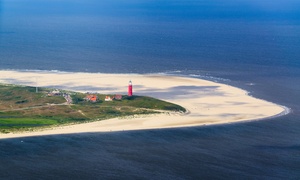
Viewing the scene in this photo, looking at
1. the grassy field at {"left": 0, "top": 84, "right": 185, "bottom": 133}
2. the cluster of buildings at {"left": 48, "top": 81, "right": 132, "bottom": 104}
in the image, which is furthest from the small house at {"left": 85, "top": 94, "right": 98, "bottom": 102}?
the grassy field at {"left": 0, "top": 84, "right": 185, "bottom": 133}

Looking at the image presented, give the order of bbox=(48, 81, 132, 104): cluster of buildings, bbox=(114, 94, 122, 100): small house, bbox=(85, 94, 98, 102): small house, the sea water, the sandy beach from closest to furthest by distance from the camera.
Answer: the sea water
the sandy beach
bbox=(85, 94, 98, 102): small house
bbox=(48, 81, 132, 104): cluster of buildings
bbox=(114, 94, 122, 100): small house

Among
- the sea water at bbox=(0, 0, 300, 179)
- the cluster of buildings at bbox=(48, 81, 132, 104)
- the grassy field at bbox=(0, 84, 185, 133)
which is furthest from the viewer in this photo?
the cluster of buildings at bbox=(48, 81, 132, 104)

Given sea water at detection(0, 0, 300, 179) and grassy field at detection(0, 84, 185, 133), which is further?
grassy field at detection(0, 84, 185, 133)

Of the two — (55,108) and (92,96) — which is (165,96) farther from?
(55,108)

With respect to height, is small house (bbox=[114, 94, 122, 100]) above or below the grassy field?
above

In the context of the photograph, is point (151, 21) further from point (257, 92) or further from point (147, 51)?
point (257, 92)

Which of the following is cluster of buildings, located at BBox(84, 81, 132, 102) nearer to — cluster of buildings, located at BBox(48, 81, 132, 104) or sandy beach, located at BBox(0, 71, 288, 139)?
cluster of buildings, located at BBox(48, 81, 132, 104)
